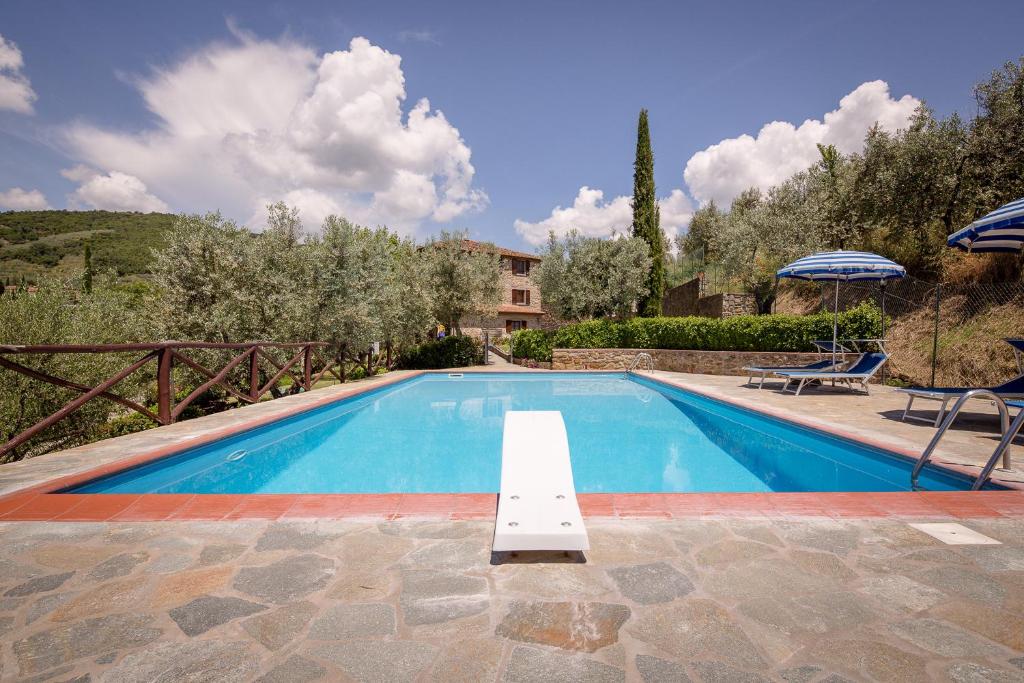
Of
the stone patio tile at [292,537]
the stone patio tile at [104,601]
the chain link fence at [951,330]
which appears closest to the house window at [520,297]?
the chain link fence at [951,330]

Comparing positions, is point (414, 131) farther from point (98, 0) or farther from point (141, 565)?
point (141, 565)

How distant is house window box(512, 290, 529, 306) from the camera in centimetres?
3882

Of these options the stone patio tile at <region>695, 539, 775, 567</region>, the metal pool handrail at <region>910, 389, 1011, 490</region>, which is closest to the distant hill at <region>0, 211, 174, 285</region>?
the stone patio tile at <region>695, 539, 775, 567</region>

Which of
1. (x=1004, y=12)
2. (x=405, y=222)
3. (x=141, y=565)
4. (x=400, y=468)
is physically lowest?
(x=400, y=468)

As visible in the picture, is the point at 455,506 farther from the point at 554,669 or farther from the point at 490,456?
the point at 490,456

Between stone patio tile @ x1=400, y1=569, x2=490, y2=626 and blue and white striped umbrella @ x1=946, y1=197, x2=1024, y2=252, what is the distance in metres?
7.44

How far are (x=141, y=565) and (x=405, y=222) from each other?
21271mm

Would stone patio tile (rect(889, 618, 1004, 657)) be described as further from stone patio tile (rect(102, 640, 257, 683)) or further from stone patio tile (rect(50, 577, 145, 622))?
stone patio tile (rect(50, 577, 145, 622))

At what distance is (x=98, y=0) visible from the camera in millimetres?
8344

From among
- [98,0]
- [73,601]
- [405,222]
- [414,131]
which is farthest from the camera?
[405,222]

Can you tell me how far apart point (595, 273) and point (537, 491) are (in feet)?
62.8

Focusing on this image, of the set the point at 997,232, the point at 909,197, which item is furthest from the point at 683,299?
the point at 997,232

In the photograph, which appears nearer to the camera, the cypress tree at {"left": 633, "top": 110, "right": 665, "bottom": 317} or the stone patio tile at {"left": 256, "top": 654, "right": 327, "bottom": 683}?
the stone patio tile at {"left": 256, "top": 654, "right": 327, "bottom": 683}

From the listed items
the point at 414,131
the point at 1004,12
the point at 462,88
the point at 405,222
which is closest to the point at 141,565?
the point at 462,88
